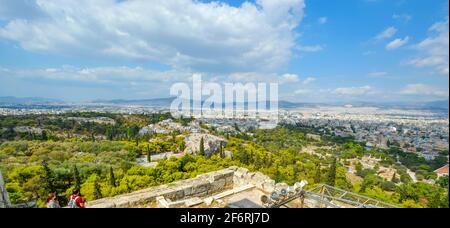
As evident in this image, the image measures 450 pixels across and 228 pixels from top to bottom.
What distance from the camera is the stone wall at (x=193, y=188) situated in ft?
14.9

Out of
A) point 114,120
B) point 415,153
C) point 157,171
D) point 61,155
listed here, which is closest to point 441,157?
point 415,153

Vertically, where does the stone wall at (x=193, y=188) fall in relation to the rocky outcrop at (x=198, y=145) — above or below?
above

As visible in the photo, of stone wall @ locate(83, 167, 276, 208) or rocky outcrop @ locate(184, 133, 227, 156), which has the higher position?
stone wall @ locate(83, 167, 276, 208)

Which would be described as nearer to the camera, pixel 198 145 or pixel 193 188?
pixel 193 188

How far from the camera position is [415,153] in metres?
38.5

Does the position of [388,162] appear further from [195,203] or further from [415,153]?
[195,203]

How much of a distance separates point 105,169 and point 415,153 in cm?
4535

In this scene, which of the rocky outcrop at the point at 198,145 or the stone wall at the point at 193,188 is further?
the rocky outcrop at the point at 198,145

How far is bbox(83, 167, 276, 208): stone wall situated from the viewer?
4.55m

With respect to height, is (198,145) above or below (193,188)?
below

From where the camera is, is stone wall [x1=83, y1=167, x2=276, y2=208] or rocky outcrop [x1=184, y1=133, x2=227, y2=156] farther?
rocky outcrop [x1=184, y1=133, x2=227, y2=156]

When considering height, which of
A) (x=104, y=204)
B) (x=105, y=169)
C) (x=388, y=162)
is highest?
(x=104, y=204)

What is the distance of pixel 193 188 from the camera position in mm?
5418
